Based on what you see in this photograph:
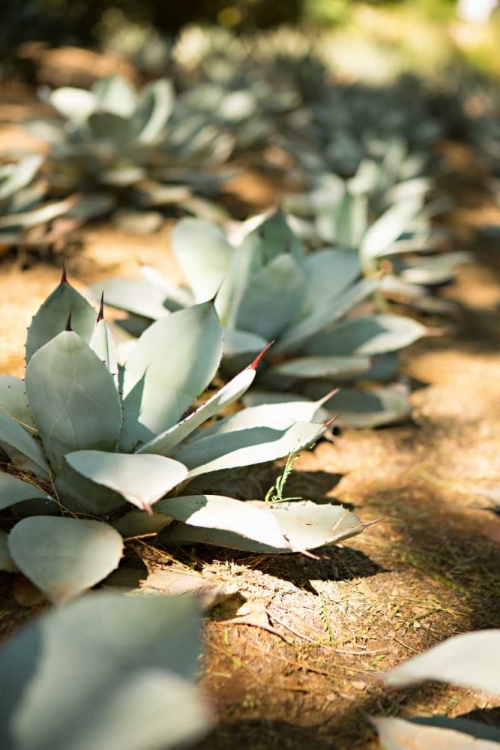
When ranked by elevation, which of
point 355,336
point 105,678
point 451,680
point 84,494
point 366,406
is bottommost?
point 366,406

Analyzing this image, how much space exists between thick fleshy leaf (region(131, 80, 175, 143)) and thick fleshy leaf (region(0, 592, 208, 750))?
2.37m

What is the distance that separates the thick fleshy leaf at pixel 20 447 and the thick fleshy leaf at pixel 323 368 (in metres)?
0.75

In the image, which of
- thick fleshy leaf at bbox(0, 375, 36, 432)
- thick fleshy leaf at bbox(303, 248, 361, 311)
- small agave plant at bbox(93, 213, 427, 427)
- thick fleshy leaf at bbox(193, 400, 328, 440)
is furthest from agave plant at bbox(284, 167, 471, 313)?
thick fleshy leaf at bbox(0, 375, 36, 432)

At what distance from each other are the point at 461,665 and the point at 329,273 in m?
1.32

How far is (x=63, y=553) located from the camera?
1.09m

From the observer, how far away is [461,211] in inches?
166

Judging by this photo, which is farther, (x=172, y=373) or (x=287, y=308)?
(x=287, y=308)

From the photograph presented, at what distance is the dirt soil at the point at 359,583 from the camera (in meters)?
1.07

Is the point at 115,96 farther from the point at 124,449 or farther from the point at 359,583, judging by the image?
the point at 359,583

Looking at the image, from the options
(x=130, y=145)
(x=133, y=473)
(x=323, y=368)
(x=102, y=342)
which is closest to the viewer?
(x=133, y=473)

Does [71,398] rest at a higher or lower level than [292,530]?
higher

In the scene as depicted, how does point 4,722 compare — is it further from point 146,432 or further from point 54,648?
point 146,432

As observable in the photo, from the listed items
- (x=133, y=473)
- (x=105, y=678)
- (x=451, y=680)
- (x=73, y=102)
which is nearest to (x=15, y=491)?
(x=133, y=473)

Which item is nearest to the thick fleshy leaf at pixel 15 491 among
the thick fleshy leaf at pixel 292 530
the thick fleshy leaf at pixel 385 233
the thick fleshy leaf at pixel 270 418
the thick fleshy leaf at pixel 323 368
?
the thick fleshy leaf at pixel 292 530
